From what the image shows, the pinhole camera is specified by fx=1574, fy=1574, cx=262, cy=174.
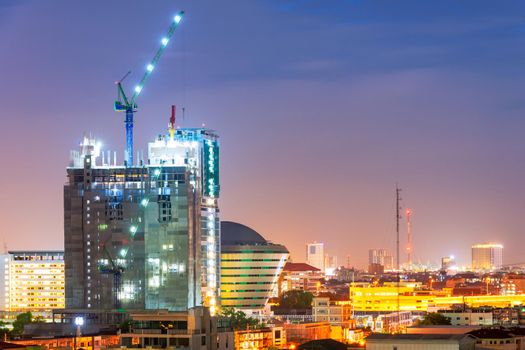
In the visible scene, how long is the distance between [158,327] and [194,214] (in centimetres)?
8156

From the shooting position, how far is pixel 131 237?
7608 inches

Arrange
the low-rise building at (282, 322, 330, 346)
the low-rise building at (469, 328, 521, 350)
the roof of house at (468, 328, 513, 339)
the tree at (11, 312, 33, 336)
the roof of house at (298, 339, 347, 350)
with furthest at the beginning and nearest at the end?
1. the tree at (11, 312, 33, 336)
2. the low-rise building at (282, 322, 330, 346)
3. the roof of house at (298, 339, 347, 350)
4. the roof of house at (468, 328, 513, 339)
5. the low-rise building at (469, 328, 521, 350)

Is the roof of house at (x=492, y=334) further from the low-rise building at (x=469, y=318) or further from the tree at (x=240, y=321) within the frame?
the low-rise building at (x=469, y=318)

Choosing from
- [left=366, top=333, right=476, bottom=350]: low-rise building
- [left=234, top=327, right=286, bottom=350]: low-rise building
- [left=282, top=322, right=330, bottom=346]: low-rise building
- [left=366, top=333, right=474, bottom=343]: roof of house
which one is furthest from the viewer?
[left=282, top=322, right=330, bottom=346]: low-rise building

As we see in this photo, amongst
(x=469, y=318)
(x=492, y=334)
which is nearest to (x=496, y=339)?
(x=492, y=334)

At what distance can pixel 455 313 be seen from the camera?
641 ft

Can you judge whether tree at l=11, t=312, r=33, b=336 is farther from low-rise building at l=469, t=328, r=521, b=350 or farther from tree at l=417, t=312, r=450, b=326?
low-rise building at l=469, t=328, r=521, b=350

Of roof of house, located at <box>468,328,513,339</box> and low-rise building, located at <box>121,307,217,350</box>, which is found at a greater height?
low-rise building, located at <box>121,307,217,350</box>

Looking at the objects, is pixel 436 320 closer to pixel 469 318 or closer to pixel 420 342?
pixel 469 318

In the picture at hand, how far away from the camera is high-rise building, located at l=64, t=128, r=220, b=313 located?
7544 inches

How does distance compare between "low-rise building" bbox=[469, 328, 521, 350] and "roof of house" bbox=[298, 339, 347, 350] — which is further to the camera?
"roof of house" bbox=[298, 339, 347, 350]

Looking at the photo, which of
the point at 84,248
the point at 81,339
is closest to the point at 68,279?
the point at 84,248

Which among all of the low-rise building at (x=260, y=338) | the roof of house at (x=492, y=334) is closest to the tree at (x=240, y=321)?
the low-rise building at (x=260, y=338)

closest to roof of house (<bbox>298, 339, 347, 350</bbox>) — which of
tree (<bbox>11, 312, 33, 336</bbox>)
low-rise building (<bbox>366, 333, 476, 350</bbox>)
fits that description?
low-rise building (<bbox>366, 333, 476, 350</bbox>)
